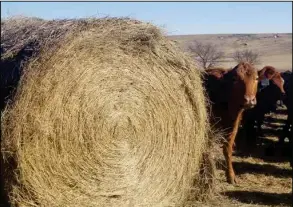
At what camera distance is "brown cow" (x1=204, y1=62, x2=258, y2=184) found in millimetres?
7535

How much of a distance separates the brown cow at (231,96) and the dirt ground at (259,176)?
0.36 meters

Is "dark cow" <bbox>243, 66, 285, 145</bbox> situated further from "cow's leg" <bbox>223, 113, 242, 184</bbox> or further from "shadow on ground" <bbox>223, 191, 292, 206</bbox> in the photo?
"shadow on ground" <bbox>223, 191, 292, 206</bbox>

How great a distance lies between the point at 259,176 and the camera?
860 cm

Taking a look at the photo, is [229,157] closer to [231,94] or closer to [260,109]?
[231,94]

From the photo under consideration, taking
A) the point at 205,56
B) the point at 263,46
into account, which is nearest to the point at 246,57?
the point at 205,56

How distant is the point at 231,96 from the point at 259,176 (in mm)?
1759

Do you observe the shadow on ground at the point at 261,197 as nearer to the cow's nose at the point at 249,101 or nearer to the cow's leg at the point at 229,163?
the cow's leg at the point at 229,163

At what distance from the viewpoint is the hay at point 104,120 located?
4844 mm

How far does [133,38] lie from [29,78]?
4.66 ft

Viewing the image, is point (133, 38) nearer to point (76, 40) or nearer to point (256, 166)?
point (76, 40)

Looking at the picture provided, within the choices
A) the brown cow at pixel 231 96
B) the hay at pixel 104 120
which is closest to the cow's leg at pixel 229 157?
the brown cow at pixel 231 96

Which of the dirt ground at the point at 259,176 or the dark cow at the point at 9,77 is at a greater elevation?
the dark cow at the point at 9,77

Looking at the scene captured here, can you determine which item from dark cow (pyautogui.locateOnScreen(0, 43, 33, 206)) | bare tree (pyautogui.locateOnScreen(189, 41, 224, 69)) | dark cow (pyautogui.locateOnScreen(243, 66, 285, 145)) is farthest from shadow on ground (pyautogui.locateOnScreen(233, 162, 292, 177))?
dark cow (pyautogui.locateOnScreen(0, 43, 33, 206))

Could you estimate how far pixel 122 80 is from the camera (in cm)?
564
